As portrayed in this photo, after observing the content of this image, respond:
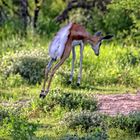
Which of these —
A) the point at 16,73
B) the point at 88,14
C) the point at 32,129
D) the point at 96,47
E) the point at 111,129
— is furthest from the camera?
the point at 88,14

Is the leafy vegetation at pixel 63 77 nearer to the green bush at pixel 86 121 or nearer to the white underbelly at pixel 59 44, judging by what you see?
the green bush at pixel 86 121

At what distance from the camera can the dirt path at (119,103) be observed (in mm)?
10547

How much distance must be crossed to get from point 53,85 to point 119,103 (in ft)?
8.14

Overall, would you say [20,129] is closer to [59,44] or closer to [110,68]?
[59,44]

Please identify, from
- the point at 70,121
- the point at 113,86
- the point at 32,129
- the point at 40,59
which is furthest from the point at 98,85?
the point at 32,129

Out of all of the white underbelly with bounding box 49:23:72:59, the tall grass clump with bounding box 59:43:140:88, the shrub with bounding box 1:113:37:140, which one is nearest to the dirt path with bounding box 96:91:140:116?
the white underbelly with bounding box 49:23:72:59

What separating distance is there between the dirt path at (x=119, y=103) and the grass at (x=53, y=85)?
305 millimetres

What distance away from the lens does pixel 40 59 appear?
570 inches

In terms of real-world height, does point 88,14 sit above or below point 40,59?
above

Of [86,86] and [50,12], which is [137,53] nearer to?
[86,86]

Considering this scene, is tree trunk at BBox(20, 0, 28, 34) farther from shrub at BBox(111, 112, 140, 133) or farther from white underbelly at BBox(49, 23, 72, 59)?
shrub at BBox(111, 112, 140, 133)

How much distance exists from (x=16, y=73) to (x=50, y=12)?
11.5 m

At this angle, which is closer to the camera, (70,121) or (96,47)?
(70,121)

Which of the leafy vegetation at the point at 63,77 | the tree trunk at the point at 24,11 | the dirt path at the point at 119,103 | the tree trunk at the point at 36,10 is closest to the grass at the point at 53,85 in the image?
the leafy vegetation at the point at 63,77
